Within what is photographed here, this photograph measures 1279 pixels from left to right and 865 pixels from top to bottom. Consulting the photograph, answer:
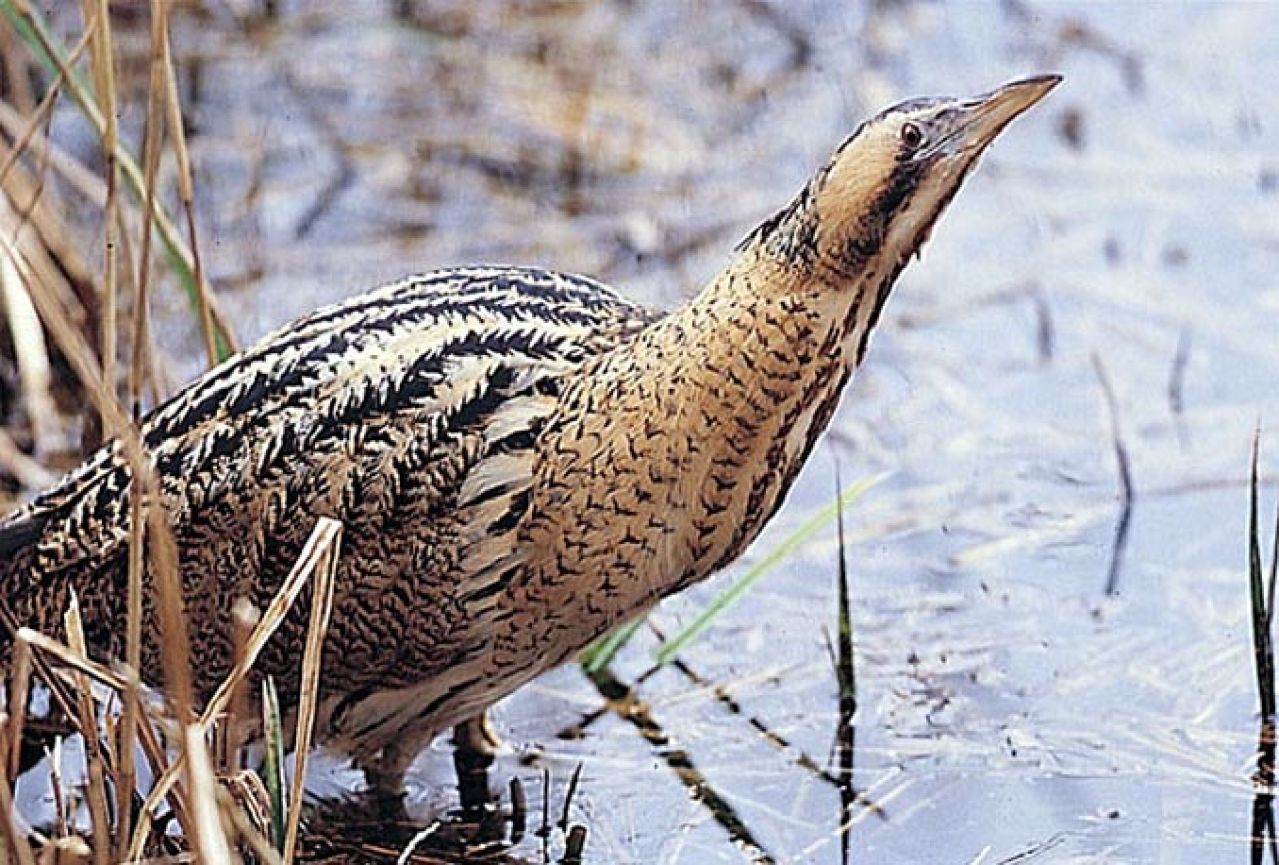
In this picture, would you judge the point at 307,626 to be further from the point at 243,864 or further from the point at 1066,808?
the point at 1066,808

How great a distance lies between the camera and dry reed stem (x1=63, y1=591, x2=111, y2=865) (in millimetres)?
2818

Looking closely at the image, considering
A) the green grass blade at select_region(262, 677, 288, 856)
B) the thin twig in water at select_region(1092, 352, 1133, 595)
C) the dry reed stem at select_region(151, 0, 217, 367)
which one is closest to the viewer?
the green grass blade at select_region(262, 677, 288, 856)

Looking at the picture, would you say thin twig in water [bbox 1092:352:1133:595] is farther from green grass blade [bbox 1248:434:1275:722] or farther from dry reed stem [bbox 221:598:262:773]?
dry reed stem [bbox 221:598:262:773]

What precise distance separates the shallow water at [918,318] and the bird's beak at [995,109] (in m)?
1.02

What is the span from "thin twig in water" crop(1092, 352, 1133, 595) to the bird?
1.15m

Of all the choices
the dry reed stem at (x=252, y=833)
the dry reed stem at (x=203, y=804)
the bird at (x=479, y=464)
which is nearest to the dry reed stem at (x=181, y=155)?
the bird at (x=479, y=464)

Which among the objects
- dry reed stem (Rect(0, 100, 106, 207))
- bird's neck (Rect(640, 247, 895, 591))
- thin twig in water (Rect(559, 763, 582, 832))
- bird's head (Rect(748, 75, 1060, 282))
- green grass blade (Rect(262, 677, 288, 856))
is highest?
dry reed stem (Rect(0, 100, 106, 207))

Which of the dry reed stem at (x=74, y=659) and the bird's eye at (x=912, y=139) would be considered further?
the bird's eye at (x=912, y=139)

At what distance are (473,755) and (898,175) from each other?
1239 millimetres

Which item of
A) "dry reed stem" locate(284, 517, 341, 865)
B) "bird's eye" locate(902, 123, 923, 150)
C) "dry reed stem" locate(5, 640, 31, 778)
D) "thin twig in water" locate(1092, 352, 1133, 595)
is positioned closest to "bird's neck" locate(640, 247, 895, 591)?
"bird's eye" locate(902, 123, 923, 150)

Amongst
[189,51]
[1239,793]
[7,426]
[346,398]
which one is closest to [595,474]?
[346,398]

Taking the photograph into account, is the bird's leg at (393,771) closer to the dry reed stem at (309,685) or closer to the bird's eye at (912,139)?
the dry reed stem at (309,685)

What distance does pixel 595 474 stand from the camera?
339 cm

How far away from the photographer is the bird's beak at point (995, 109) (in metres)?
3.14
